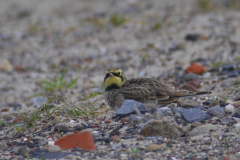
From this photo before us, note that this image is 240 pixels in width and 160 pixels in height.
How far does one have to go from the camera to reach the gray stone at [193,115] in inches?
156

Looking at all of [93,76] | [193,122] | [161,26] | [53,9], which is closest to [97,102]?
[193,122]

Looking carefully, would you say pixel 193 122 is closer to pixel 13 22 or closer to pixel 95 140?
pixel 95 140

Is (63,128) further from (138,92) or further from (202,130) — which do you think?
(202,130)

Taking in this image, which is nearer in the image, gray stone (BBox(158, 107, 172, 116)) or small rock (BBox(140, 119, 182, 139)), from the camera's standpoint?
small rock (BBox(140, 119, 182, 139))

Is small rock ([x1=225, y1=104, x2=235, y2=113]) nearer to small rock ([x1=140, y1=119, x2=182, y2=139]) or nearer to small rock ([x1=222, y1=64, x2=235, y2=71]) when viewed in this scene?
small rock ([x1=140, y1=119, x2=182, y2=139])

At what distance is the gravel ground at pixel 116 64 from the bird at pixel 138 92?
7.3 inches

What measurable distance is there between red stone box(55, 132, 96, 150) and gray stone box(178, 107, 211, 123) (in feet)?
4.22

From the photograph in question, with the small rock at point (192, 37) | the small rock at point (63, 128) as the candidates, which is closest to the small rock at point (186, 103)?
the small rock at point (63, 128)

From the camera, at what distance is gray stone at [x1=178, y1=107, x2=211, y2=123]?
3.97 meters

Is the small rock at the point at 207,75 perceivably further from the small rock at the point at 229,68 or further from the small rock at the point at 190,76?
the small rock at the point at 229,68

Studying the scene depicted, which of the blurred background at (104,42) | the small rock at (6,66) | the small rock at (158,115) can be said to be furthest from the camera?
the small rock at (6,66)

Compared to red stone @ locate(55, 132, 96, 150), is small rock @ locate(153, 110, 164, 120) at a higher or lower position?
higher

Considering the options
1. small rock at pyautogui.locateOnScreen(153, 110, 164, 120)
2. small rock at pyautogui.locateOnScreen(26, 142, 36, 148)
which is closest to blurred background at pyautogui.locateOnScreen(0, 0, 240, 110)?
small rock at pyautogui.locateOnScreen(26, 142, 36, 148)

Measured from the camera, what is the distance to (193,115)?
4.02 metres
